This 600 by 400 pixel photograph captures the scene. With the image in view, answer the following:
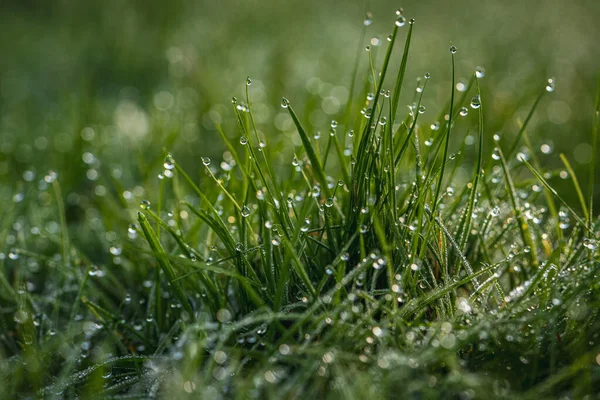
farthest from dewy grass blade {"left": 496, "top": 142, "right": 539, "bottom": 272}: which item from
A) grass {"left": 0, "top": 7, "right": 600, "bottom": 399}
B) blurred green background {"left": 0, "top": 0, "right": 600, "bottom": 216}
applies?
blurred green background {"left": 0, "top": 0, "right": 600, "bottom": 216}

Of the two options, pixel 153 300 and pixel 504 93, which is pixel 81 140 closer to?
pixel 153 300

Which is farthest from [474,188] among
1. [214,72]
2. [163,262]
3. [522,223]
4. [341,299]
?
[214,72]

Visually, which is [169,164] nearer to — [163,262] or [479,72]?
[163,262]

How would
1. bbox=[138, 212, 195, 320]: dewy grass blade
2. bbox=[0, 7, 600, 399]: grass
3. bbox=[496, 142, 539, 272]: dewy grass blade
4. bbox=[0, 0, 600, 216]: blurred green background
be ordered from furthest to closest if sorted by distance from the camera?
bbox=[0, 0, 600, 216]: blurred green background → bbox=[496, 142, 539, 272]: dewy grass blade → bbox=[138, 212, 195, 320]: dewy grass blade → bbox=[0, 7, 600, 399]: grass

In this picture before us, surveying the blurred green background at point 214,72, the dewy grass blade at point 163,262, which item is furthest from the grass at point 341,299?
the blurred green background at point 214,72

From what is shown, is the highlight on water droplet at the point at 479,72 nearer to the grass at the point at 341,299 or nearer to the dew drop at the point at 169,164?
the grass at the point at 341,299

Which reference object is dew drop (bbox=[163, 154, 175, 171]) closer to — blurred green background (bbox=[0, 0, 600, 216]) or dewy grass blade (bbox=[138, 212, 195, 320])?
dewy grass blade (bbox=[138, 212, 195, 320])
